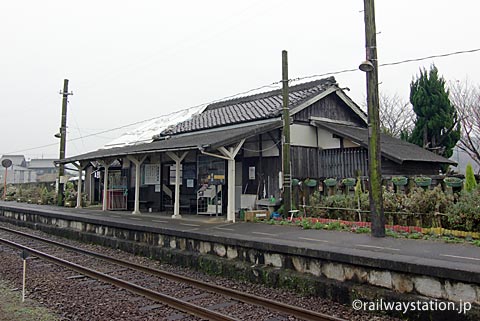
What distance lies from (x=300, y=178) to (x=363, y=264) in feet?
24.6

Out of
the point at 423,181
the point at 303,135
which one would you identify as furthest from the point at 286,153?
the point at 423,181

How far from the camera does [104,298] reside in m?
6.51

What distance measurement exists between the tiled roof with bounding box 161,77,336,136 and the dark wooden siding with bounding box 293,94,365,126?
0.44 metres

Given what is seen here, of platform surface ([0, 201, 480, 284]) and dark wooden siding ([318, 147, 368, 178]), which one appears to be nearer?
platform surface ([0, 201, 480, 284])

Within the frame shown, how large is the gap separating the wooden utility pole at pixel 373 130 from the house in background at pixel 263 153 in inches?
153

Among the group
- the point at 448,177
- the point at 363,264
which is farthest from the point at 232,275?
the point at 448,177

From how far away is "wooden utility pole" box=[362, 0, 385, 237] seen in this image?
8258 mm

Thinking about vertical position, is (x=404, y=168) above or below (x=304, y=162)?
below

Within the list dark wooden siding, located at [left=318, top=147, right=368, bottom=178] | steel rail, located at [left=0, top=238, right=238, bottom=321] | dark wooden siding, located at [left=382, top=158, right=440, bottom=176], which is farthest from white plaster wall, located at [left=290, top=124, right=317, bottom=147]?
steel rail, located at [left=0, top=238, right=238, bottom=321]

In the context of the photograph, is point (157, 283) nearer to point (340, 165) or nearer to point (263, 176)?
point (263, 176)

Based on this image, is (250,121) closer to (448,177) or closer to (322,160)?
(322,160)

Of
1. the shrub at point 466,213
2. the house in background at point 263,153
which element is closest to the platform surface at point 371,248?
the shrub at point 466,213

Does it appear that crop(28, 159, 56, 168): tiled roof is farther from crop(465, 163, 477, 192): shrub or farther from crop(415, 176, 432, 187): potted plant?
crop(465, 163, 477, 192): shrub

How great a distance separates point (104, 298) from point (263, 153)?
8.07 metres
